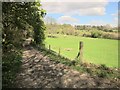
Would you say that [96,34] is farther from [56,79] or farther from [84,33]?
[56,79]

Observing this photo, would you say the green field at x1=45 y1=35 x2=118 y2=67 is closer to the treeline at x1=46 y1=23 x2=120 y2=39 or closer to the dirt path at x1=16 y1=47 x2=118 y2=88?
the treeline at x1=46 y1=23 x2=120 y2=39

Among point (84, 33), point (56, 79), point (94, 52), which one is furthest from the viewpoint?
point (84, 33)

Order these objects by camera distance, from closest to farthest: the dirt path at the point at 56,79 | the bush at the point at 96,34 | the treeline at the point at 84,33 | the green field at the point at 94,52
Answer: the dirt path at the point at 56,79, the green field at the point at 94,52, the treeline at the point at 84,33, the bush at the point at 96,34

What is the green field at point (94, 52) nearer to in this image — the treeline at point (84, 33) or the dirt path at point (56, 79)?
the treeline at point (84, 33)

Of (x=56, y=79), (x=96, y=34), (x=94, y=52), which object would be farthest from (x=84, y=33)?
(x=56, y=79)

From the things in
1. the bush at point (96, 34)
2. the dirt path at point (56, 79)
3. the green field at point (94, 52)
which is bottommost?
the green field at point (94, 52)

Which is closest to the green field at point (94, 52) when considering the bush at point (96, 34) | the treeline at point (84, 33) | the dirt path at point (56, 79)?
the treeline at point (84, 33)

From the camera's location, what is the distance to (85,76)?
35.9 ft

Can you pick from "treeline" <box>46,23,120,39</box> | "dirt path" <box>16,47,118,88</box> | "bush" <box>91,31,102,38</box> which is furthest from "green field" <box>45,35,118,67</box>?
"bush" <box>91,31,102,38</box>

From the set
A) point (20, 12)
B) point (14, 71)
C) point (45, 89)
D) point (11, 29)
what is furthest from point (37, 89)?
point (11, 29)

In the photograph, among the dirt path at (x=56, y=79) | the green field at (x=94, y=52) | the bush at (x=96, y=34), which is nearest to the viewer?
the dirt path at (x=56, y=79)

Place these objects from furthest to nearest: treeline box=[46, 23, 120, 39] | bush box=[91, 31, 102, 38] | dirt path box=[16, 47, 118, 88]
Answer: bush box=[91, 31, 102, 38], treeline box=[46, 23, 120, 39], dirt path box=[16, 47, 118, 88]

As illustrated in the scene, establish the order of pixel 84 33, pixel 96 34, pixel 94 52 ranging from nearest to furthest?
pixel 94 52, pixel 96 34, pixel 84 33

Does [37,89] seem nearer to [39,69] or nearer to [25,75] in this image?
[25,75]
